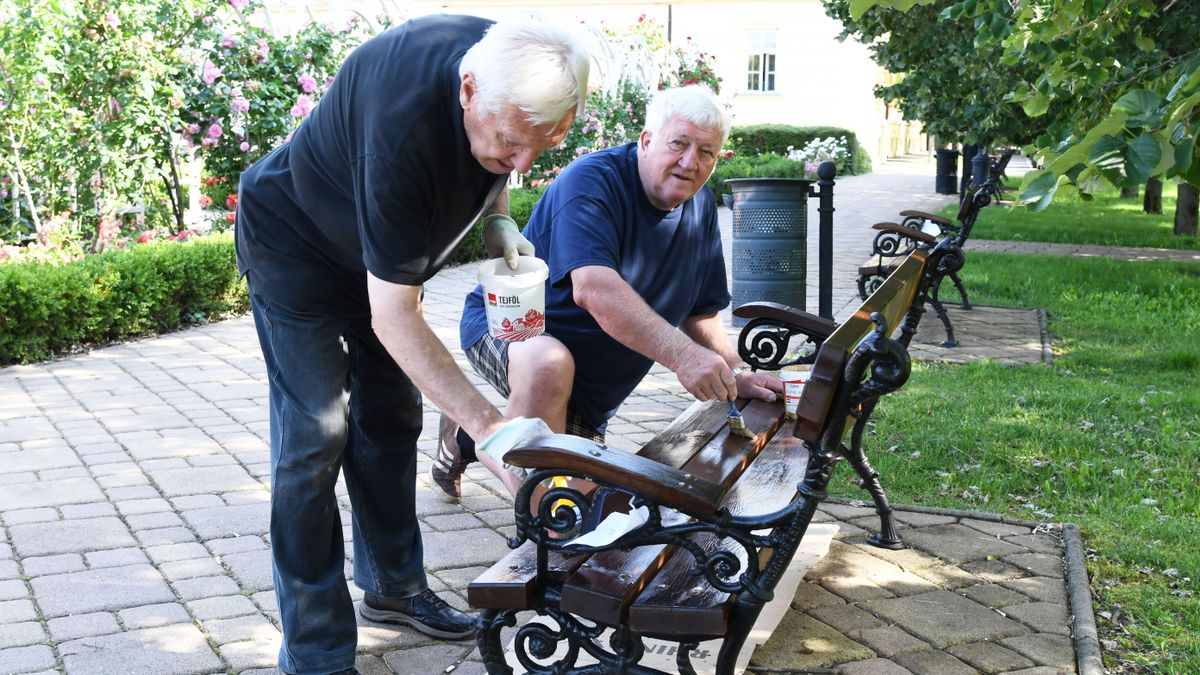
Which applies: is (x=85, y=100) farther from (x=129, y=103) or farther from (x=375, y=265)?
(x=375, y=265)

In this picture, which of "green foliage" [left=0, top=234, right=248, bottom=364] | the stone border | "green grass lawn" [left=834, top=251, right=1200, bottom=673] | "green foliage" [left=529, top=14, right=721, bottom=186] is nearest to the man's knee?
the stone border

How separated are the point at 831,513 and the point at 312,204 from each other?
2.28 meters

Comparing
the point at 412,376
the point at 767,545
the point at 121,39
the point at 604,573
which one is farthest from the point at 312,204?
the point at 121,39

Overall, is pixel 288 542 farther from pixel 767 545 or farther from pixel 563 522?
pixel 767 545

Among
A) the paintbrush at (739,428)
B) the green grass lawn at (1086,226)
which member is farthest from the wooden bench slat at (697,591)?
the green grass lawn at (1086,226)

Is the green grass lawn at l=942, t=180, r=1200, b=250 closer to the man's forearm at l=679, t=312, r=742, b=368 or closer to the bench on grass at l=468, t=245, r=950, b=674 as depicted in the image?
the man's forearm at l=679, t=312, r=742, b=368

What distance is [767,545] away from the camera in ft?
7.34

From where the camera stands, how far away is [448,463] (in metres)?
4.13

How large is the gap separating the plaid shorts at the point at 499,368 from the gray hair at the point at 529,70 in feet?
4.51

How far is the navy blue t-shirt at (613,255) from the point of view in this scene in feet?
11.1

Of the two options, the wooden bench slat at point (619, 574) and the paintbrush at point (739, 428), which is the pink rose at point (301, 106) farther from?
the wooden bench slat at point (619, 574)

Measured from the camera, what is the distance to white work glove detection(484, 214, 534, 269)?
9.27ft

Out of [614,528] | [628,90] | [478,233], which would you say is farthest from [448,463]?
[628,90]

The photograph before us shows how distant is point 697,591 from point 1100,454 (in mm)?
3120
